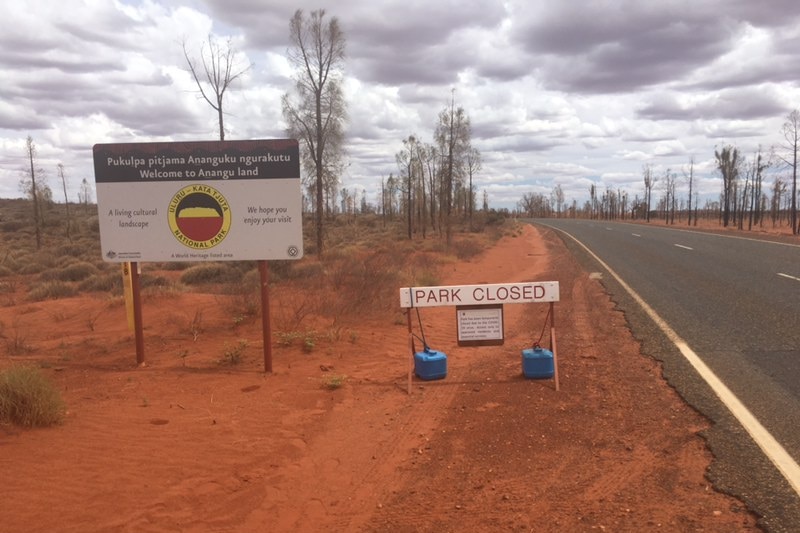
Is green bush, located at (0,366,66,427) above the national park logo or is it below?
below

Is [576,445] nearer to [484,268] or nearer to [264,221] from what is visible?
[264,221]

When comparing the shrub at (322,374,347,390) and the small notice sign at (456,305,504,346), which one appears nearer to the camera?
the shrub at (322,374,347,390)

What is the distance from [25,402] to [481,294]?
4381mm

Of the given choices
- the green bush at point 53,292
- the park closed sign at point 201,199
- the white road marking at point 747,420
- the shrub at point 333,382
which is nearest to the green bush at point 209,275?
the green bush at point 53,292

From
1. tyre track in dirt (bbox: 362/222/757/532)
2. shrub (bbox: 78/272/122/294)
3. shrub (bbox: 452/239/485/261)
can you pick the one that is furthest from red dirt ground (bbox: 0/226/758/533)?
shrub (bbox: 452/239/485/261)

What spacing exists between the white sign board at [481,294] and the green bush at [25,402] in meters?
3.40

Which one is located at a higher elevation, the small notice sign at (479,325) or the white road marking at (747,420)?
the small notice sign at (479,325)

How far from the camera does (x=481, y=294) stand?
644cm

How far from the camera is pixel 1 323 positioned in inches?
427

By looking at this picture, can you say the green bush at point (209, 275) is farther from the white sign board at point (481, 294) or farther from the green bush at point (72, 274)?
the white sign board at point (481, 294)

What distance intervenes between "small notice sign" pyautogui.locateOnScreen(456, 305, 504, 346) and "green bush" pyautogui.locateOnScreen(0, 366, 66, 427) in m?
3.99

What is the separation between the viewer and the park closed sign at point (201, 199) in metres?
7.02

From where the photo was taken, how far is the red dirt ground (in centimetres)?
371

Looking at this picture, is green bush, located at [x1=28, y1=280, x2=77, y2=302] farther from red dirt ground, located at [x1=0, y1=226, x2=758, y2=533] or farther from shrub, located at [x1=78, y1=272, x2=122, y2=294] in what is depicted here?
red dirt ground, located at [x1=0, y1=226, x2=758, y2=533]
